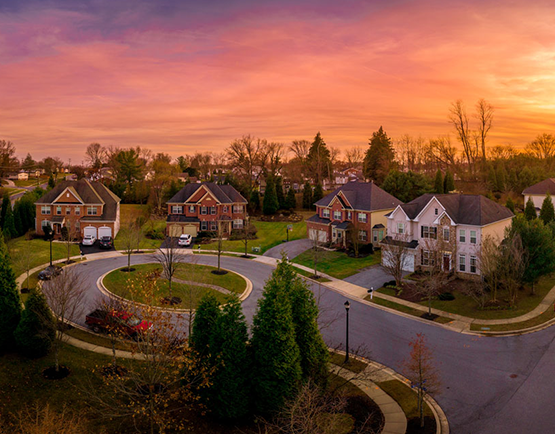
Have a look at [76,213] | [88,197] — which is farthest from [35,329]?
[88,197]

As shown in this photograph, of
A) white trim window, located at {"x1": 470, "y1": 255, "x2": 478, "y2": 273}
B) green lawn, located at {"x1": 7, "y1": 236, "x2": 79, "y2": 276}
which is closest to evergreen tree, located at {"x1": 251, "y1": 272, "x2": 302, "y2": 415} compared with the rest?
white trim window, located at {"x1": 470, "y1": 255, "x2": 478, "y2": 273}

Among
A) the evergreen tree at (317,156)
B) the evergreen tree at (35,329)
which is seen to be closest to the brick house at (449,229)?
the evergreen tree at (35,329)

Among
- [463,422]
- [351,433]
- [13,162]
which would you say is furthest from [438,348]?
[13,162]

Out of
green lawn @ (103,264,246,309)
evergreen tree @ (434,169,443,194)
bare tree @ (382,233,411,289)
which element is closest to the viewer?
green lawn @ (103,264,246,309)

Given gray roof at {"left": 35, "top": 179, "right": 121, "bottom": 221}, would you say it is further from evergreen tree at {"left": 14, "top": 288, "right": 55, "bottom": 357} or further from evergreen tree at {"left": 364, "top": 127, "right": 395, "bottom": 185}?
evergreen tree at {"left": 364, "top": 127, "right": 395, "bottom": 185}

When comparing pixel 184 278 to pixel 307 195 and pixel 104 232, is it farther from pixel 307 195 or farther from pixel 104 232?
pixel 307 195

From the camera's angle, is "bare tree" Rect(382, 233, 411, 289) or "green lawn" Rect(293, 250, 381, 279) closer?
"bare tree" Rect(382, 233, 411, 289)

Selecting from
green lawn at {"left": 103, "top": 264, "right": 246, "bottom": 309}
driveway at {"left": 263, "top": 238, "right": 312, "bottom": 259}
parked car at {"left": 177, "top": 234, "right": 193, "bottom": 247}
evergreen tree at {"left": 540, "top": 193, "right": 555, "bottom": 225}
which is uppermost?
evergreen tree at {"left": 540, "top": 193, "right": 555, "bottom": 225}

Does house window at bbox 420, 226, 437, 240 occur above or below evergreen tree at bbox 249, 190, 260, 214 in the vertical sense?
below
